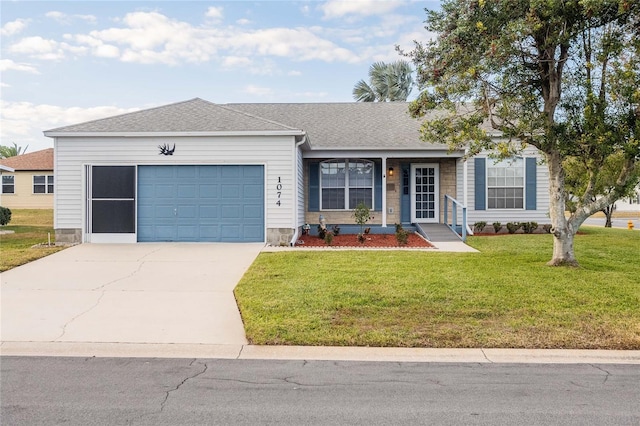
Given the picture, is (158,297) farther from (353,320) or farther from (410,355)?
(410,355)

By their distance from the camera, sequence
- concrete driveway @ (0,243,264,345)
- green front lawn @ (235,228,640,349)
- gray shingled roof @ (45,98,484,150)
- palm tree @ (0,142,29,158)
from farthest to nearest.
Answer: palm tree @ (0,142,29,158)
gray shingled roof @ (45,98,484,150)
concrete driveway @ (0,243,264,345)
green front lawn @ (235,228,640,349)

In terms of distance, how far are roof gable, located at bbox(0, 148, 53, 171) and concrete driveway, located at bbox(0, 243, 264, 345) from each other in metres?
19.8

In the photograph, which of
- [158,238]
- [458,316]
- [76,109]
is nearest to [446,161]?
[158,238]

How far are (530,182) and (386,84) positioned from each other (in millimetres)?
15552

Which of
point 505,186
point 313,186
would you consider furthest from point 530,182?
point 313,186

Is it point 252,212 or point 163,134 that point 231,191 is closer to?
point 252,212

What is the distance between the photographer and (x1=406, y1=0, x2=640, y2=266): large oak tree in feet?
28.5

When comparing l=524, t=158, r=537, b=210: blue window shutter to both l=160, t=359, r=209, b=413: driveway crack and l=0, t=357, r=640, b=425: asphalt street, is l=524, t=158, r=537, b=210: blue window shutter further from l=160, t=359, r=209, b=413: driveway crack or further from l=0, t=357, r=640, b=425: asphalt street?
l=160, t=359, r=209, b=413: driveway crack

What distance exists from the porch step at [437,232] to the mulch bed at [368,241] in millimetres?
275

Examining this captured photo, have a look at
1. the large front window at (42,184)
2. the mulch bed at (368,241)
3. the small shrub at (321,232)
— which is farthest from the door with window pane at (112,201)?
the large front window at (42,184)

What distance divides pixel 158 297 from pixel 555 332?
5.78 meters

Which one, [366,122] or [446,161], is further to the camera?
[366,122]

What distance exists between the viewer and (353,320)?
623 cm

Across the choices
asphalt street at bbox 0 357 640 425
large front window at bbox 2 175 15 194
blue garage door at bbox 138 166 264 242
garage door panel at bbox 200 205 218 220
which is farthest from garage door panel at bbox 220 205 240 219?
large front window at bbox 2 175 15 194
